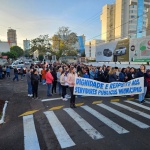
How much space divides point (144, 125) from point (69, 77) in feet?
13.1

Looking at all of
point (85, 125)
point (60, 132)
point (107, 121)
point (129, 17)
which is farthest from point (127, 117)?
point (129, 17)

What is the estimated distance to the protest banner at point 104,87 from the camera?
28.5 feet

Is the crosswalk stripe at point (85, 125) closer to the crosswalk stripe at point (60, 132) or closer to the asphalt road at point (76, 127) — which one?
the asphalt road at point (76, 127)

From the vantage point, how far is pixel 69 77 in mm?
8562

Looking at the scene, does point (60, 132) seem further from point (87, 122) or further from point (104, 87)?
point (104, 87)

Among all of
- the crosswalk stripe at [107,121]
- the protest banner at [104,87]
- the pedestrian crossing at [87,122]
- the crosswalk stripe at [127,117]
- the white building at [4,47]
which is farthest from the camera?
the white building at [4,47]

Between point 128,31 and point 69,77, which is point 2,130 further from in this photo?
point 128,31

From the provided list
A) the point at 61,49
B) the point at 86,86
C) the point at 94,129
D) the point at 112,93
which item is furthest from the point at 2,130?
the point at 61,49

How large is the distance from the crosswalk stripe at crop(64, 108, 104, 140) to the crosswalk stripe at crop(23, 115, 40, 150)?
5.22 feet

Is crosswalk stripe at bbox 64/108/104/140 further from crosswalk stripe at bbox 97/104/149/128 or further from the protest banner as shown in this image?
crosswalk stripe at bbox 97/104/149/128

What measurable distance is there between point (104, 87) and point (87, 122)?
3018 mm

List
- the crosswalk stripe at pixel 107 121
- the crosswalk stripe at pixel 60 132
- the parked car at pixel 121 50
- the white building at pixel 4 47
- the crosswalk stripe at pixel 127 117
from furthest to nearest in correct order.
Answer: the white building at pixel 4 47 → the parked car at pixel 121 50 → the crosswalk stripe at pixel 127 117 → the crosswalk stripe at pixel 107 121 → the crosswalk stripe at pixel 60 132

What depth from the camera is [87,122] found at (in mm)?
6461

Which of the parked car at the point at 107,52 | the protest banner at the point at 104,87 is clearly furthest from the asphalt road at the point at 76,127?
the parked car at the point at 107,52
